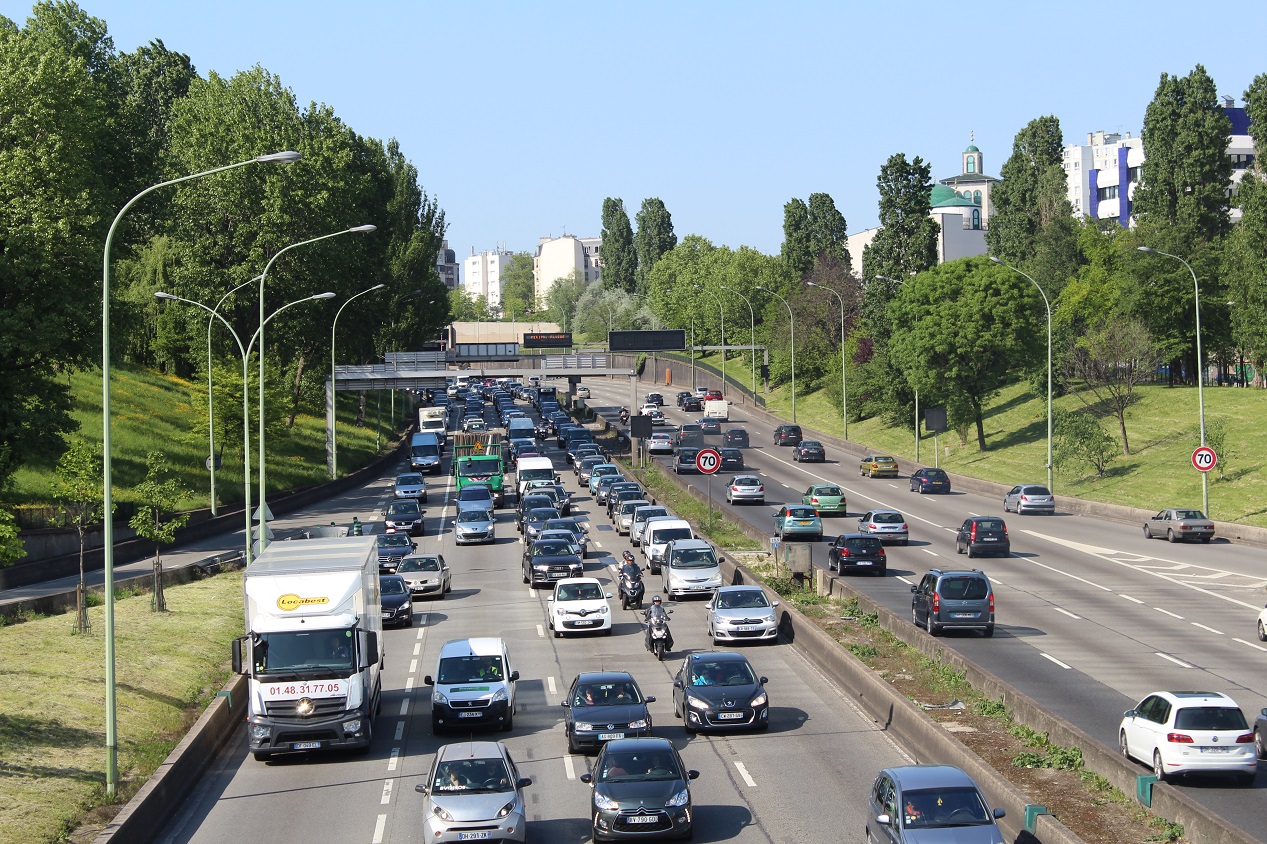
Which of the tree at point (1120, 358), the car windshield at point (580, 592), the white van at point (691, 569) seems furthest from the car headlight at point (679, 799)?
the tree at point (1120, 358)

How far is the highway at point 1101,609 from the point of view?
24.9 meters

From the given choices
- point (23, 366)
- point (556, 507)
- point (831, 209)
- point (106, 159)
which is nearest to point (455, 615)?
point (556, 507)

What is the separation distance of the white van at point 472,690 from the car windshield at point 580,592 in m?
8.89

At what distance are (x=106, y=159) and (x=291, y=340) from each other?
21393 millimetres

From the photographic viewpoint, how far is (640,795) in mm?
16938

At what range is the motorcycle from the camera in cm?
3809

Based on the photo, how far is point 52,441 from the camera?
48.8m

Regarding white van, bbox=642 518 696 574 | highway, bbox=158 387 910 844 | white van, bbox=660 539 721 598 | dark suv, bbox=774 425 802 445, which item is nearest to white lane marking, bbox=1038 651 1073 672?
highway, bbox=158 387 910 844

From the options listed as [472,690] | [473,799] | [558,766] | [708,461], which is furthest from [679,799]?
[708,461]

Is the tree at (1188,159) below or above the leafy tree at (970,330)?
above

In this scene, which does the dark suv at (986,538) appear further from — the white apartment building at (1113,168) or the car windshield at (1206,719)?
the white apartment building at (1113,168)

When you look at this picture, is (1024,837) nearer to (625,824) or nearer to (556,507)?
(625,824)

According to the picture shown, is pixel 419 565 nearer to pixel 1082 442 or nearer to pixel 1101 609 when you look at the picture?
pixel 1101 609

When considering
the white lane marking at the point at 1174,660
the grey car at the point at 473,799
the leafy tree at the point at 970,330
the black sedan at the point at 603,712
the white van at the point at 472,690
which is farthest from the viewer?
the leafy tree at the point at 970,330
